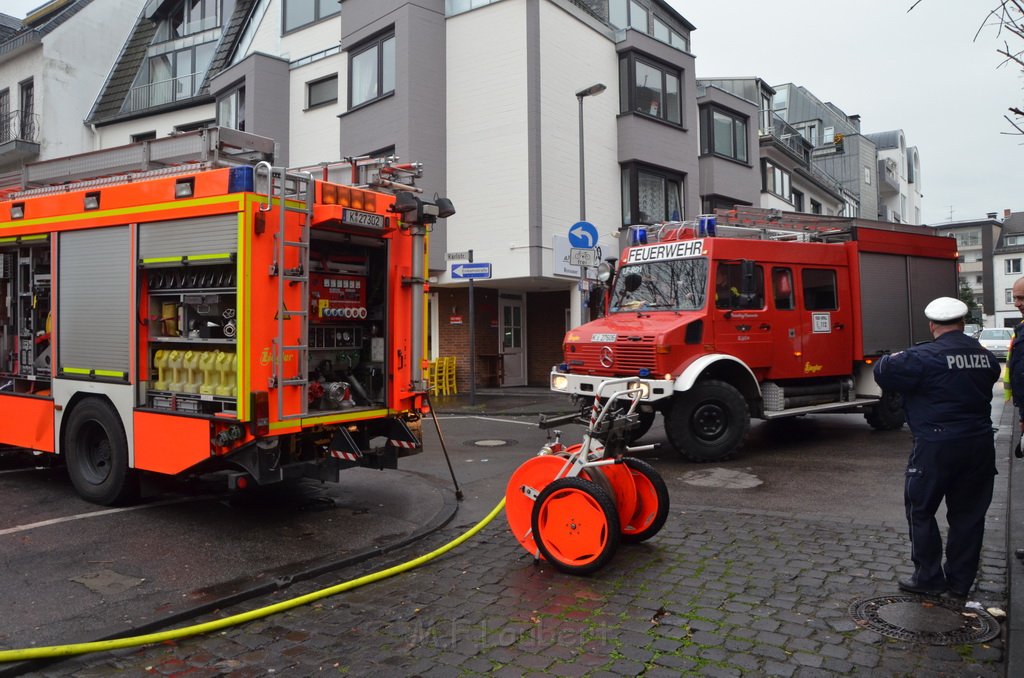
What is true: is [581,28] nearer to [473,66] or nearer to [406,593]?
[473,66]

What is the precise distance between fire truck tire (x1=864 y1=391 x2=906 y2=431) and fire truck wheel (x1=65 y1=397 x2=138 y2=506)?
10.5 meters

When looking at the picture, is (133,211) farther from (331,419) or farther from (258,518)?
(258,518)

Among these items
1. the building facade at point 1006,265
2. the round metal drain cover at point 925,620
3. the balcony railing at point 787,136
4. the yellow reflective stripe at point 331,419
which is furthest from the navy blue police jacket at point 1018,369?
the building facade at point 1006,265

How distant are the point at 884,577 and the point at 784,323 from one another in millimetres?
6013

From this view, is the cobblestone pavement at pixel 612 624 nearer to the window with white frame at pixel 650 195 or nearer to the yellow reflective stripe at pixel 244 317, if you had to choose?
the yellow reflective stripe at pixel 244 317

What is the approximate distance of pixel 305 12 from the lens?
23141 millimetres

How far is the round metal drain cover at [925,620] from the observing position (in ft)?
13.5

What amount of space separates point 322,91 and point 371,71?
8.70ft

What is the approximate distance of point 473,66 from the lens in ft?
63.6

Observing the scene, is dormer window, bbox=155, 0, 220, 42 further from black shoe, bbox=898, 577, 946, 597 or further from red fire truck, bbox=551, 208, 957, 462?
black shoe, bbox=898, 577, 946, 597

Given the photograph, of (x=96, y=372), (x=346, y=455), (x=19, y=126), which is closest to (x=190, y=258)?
(x=96, y=372)

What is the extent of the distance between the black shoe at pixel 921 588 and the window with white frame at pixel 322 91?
20.3 m

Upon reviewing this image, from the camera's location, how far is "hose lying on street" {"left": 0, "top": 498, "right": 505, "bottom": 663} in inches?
156

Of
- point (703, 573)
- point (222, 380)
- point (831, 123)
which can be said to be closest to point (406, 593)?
point (703, 573)
